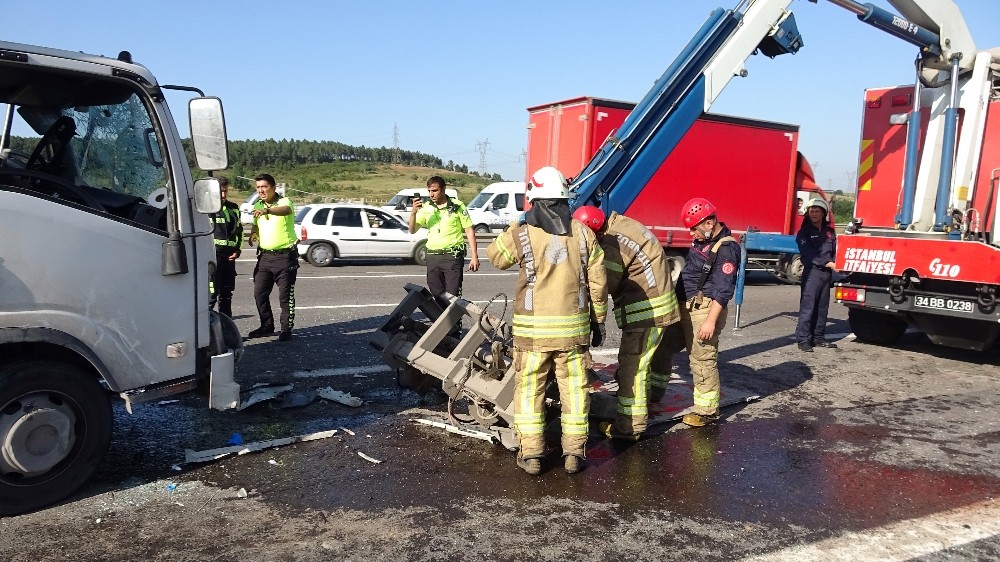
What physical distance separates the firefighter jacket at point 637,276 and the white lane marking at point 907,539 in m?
1.80

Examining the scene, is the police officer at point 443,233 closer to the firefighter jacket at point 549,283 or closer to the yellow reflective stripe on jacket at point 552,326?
the firefighter jacket at point 549,283

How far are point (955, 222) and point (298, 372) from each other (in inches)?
259

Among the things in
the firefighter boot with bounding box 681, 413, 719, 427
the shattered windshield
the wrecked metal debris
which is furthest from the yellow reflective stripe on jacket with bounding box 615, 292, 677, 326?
the shattered windshield

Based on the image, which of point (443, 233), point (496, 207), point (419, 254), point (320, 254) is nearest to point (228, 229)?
point (443, 233)

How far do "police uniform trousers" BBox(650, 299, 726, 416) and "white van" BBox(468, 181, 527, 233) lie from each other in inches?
674

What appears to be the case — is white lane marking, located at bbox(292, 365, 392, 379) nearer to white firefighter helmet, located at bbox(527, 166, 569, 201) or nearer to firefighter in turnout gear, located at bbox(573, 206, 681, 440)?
firefighter in turnout gear, located at bbox(573, 206, 681, 440)

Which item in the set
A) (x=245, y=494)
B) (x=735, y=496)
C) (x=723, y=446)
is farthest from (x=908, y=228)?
(x=245, y=494)

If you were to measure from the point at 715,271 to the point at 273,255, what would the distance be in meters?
4.51

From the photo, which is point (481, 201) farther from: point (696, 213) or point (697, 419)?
point (697, 419)

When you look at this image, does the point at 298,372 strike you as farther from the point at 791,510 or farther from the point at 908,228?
the point at 908,228

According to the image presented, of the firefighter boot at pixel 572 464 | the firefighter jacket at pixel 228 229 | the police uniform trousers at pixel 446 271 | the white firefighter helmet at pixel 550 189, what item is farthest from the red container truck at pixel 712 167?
the firefighter boot at pixel 572 464

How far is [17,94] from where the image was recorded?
4098 mm

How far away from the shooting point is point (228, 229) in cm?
764

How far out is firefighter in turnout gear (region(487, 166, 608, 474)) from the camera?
4273 mm
